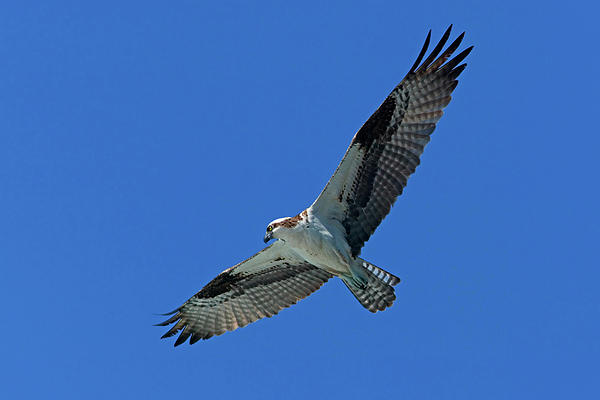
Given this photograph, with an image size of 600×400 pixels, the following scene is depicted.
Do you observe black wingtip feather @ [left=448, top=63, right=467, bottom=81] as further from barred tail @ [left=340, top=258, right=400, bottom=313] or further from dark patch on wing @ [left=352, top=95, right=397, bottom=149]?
barred tail @ [left=340, top=258, right=400, bottom=313]

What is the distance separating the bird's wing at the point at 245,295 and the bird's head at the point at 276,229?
1242 mm

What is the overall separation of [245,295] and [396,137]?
3.97 meters

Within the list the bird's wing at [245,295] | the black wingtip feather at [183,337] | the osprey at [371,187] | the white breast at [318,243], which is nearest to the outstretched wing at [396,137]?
the osprey at [371,187]

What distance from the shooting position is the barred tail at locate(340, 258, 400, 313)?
1362cm

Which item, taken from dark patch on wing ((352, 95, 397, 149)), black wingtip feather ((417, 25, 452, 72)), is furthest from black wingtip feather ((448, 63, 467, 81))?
dark patch on wing ((352, 95, 397, 149))

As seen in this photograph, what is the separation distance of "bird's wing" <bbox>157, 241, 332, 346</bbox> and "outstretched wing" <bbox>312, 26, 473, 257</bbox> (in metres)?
1.88

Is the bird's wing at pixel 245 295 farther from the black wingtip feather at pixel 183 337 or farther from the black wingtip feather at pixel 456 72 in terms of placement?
the black wingtip feather at pixel 456 72

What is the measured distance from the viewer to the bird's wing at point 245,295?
1447 centimetres

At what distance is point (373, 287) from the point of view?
45.3 ft

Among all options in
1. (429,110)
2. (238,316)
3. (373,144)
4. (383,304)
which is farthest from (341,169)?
(238,316)

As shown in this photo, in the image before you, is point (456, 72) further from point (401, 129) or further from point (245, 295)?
point (245, 295)

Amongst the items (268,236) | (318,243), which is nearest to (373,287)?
(318,243)

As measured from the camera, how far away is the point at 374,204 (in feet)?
43.1

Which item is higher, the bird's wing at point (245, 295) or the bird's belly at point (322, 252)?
the bird's wing at point (245, 295)
